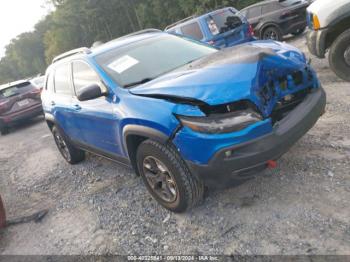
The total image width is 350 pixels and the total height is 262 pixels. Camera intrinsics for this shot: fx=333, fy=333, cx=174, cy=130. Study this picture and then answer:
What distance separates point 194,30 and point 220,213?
22.8 feet

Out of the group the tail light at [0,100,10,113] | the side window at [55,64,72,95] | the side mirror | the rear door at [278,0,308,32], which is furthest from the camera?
the rear door at [278,0,308,32]

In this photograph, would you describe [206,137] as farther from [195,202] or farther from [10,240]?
[10,240]

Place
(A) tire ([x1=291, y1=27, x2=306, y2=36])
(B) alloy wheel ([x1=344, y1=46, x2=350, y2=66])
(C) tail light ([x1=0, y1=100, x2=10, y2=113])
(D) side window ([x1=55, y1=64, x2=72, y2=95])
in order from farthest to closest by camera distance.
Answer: (A) tire ([x1=291, y1=27, x2=306, y2=36]) → (C) tail light ([x1=0, y1=100, x2=10, y2=113]) → (B) alloy wheel ([x1=344, y1=46, x2=350, y2=66]) → (D) side window ([x1=55, y1=64, x2=72, y2=95])

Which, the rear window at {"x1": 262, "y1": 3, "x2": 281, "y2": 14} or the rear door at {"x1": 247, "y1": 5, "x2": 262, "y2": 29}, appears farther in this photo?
the rear door at {"x1": 247, "y1": 5, "x2": 262, "y2": 29}

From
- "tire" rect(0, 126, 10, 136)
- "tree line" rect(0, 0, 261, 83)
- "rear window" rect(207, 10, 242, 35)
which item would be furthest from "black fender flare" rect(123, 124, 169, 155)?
"tree line" rect(0, 0, 261, 83)

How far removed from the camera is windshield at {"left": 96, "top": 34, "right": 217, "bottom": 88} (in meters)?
3.65

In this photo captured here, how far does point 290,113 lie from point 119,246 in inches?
80.0

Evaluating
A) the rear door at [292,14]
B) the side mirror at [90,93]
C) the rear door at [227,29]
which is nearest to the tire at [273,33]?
the rear door at [292,14]

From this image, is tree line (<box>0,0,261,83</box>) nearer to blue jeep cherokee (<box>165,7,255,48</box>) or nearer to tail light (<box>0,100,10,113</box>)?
blue jeep cherokee (<box>165,7,255,48</box>)

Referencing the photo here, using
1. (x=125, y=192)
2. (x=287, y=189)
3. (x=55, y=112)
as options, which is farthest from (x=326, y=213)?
(x=55, y=112)

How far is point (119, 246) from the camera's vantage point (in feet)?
10.5

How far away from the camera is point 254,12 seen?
11.9 metres

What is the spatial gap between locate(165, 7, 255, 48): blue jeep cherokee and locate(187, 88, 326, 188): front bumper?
6074mm

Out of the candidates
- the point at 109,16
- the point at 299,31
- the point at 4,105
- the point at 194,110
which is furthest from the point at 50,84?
the point at 109,16
